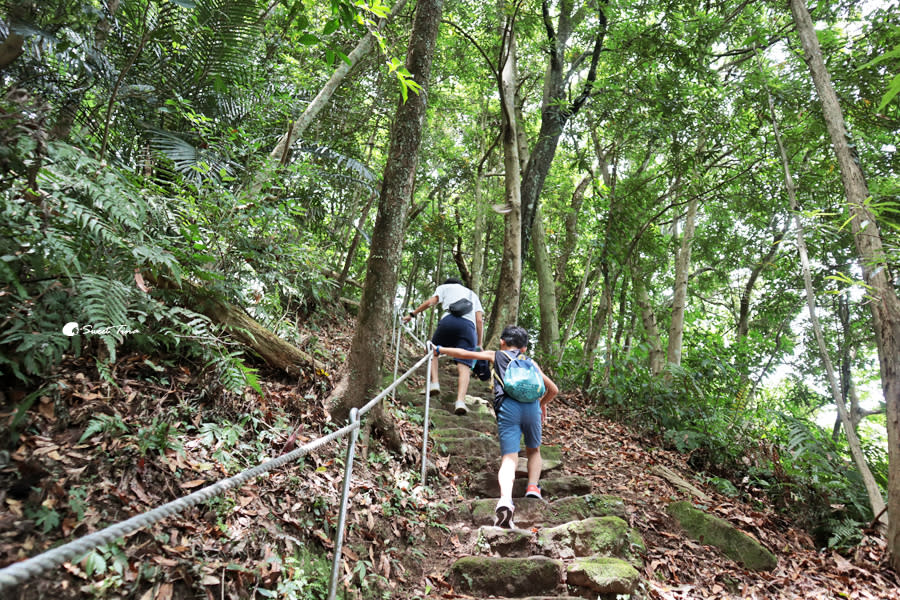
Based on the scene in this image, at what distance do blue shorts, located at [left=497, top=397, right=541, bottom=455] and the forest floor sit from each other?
2.44 feet

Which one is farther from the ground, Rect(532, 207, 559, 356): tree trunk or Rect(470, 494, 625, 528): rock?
Rect(532, 207, 559, 356): tree trunk

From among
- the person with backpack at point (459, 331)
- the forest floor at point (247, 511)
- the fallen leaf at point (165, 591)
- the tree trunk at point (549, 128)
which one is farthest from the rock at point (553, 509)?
the tree trunk at point (549, 128)

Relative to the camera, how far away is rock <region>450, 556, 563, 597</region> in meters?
3.06

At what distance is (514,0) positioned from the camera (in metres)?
7.13

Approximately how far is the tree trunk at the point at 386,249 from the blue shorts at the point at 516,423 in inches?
43.8

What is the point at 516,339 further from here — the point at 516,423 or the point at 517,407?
the point at 516,423

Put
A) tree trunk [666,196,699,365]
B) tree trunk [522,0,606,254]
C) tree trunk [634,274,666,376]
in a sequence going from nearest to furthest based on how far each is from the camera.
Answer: tree trunk [522,0,606,254], tree trunk [666,196,699,365], tree trunk [634,274,666,376]

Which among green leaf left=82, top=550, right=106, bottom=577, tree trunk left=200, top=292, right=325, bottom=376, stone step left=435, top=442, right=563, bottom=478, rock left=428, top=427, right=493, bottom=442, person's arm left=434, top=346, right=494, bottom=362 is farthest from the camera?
rock left=428, top=427, right=493, bottom=442

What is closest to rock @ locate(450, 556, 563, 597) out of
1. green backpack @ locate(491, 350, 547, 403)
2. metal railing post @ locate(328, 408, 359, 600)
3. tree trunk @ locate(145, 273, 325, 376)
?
metal railing post @ locate(328, 408, 359, 600)

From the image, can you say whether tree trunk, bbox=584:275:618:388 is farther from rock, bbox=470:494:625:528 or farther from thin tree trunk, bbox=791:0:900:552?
rock, bbox=470:494:625:528

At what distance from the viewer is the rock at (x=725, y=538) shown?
4.05 metres

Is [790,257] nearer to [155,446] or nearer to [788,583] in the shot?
[788,583]

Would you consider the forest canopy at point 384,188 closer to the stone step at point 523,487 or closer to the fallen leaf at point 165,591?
the fallen leaf at point 165,591

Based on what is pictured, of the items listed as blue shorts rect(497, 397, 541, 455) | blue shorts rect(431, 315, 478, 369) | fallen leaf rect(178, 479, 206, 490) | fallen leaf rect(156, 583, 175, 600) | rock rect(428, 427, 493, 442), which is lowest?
fallen leaf rect(156, 583, 175, 600)
